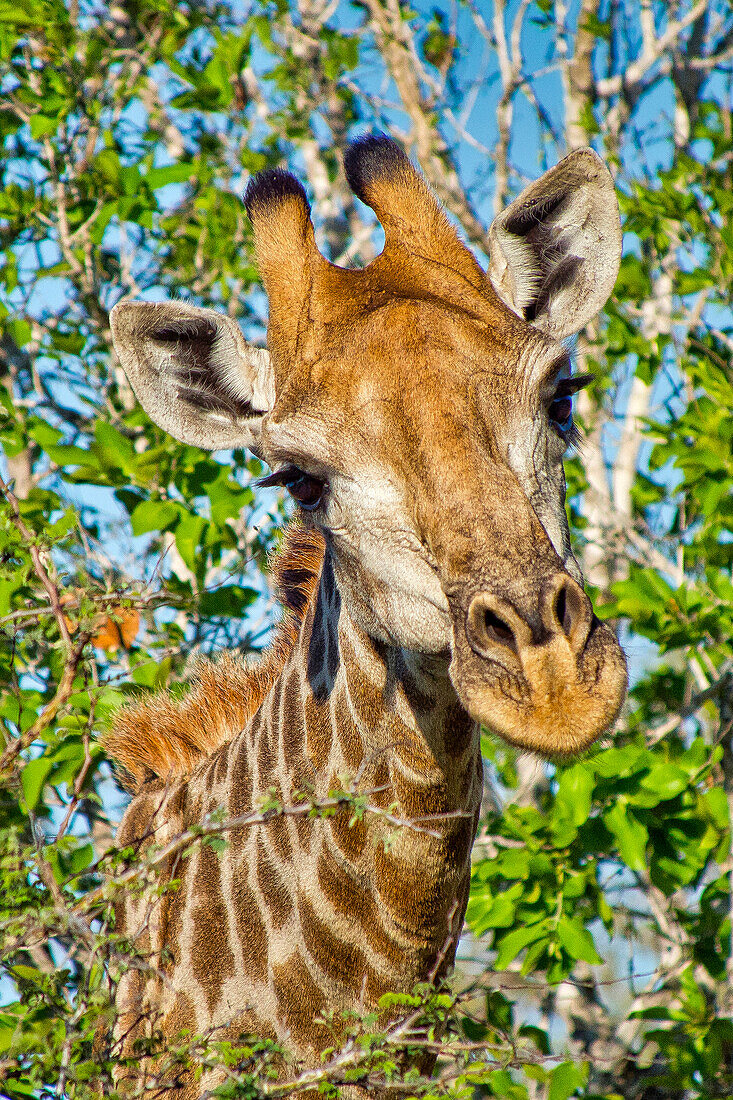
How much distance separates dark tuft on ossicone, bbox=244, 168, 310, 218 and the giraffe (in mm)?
11

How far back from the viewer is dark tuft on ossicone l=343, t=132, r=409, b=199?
4.07m

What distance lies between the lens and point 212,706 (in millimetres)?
4723

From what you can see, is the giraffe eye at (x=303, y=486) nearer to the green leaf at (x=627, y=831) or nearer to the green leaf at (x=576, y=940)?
the green leaf at (x=627, y=831)

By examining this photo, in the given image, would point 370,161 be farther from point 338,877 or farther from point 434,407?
point 338,877

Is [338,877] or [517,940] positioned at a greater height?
[338,877]

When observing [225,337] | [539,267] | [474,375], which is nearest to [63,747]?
[225,337]

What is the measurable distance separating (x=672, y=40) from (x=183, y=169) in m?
4.62

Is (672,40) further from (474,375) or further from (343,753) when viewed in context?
(343,753)

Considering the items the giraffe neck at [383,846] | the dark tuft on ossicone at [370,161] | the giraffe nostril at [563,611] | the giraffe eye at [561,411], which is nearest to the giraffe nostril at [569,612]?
the giraffe nostril at [563,611]

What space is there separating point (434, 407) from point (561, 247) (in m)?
1.36

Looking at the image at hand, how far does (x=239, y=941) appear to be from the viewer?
3670mm

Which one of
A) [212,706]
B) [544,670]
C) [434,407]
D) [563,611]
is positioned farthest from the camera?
[212,706]

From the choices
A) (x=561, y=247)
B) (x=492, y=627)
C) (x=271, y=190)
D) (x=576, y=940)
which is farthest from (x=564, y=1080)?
(x=271, y=190)

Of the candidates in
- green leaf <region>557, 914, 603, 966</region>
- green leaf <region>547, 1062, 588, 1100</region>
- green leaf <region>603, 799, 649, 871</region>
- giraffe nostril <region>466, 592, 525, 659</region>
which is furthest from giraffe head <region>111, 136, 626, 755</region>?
green leaf <region>547, 1062, 588, 1100</region>
